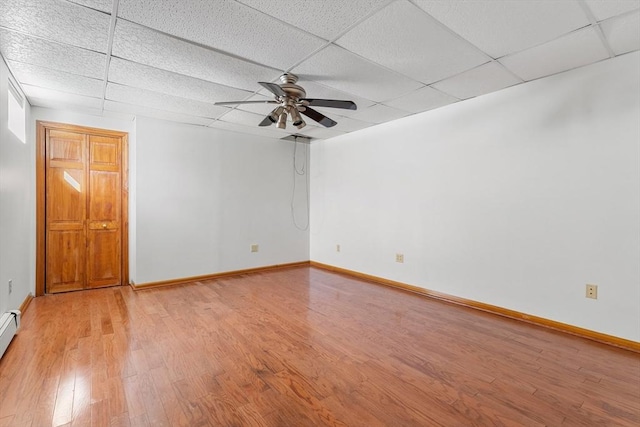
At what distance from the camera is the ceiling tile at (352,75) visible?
2400 millimetres

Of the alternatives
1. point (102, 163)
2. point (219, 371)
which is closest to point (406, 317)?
point (219, 371)

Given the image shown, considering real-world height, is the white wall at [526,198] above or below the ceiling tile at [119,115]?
below

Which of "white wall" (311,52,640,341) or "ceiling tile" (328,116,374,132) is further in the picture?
"ceiling tile" (328,116,374,132)

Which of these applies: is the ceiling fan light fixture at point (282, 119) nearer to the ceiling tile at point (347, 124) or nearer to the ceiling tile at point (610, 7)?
the ceiling tile at point (347, 124)

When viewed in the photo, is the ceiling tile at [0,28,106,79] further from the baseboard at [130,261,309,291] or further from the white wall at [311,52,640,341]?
the white wall at [311,52,640,341]

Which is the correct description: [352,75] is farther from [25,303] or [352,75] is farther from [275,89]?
[25,303]

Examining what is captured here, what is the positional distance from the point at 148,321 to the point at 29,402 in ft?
3.98

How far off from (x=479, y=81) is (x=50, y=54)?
3781mm

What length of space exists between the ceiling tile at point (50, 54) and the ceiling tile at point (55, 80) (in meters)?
0.12

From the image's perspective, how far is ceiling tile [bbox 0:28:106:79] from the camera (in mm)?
2148

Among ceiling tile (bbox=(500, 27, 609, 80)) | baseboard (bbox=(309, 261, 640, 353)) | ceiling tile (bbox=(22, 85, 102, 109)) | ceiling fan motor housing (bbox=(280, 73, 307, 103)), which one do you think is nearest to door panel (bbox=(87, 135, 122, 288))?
ceiling tile (bbox=(22, 85, 102, 109))

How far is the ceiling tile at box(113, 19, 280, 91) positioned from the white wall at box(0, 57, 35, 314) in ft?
3.93

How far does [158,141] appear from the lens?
413 centimetres

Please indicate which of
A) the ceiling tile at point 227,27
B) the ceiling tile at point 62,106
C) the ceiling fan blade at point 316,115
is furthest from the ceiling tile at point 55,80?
the ceiling fan blade at point 316,115
